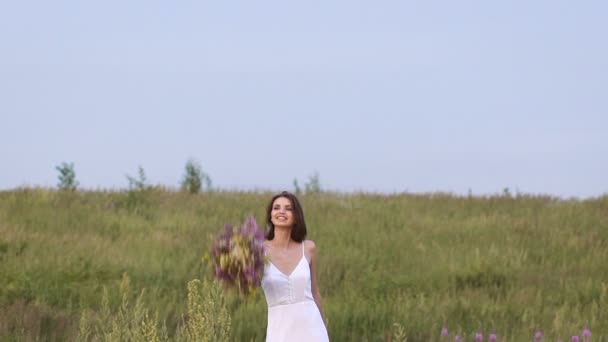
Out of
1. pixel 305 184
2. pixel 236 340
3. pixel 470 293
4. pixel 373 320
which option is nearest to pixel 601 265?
pixel 470 293

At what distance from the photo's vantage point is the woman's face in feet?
19.2

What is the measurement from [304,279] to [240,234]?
0.50 m

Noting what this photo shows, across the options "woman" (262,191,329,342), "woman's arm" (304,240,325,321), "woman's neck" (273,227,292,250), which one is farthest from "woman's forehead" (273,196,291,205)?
"woman's arm" (304,240,325,321)

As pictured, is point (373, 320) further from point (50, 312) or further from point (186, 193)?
point (186, 193)

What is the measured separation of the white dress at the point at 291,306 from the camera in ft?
18.6

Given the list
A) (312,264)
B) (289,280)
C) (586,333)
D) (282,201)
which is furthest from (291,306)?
(586,333)

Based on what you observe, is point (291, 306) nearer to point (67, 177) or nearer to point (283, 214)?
point (283, 214)

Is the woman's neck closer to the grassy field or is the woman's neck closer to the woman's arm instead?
the woman's arm

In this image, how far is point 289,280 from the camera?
18.7ft

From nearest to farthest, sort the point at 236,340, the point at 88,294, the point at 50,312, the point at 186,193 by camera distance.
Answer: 1. the point at 236,340
2. the point at 50,312
3. the point at 88,294
4. the point at 186,193

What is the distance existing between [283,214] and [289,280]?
41cm

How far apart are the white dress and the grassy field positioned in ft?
5.33

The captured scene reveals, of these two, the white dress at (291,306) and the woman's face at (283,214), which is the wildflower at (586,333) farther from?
the woman's face at (283,214)

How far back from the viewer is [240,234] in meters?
5.48
